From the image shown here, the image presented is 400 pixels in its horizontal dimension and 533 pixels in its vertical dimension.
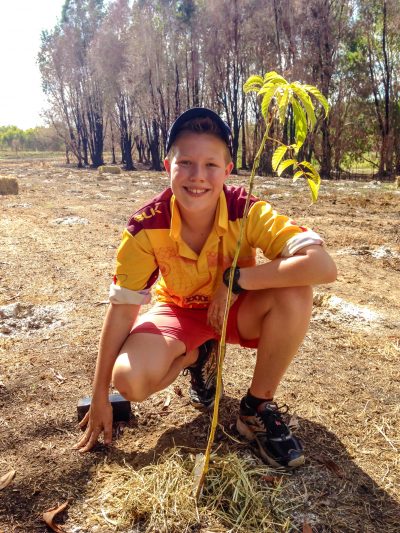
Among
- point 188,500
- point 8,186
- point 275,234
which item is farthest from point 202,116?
point 8,186

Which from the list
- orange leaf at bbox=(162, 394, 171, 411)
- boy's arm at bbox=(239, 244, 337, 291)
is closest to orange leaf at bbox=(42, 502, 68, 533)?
orange leaf at bbox=(162, 394, 171, 411)

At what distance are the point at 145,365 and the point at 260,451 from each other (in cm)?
56

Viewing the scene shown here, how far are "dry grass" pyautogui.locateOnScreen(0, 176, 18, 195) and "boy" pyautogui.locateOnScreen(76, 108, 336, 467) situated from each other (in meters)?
9.54

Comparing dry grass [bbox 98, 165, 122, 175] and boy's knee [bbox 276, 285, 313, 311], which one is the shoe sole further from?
dry grass [bbox 98, 165, 122, 175]

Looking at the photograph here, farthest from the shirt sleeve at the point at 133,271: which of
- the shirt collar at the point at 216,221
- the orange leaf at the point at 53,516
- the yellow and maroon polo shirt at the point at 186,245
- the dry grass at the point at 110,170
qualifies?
the dry grass at the point at 110,170

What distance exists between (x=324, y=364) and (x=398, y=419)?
54 cm

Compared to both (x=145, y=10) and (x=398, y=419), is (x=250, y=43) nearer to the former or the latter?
(x=145, y=10)

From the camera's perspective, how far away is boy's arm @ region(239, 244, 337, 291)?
5.79ft

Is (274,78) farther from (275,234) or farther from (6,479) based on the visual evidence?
(6,479)

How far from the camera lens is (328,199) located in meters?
9.23

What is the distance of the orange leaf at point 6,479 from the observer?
5.65 ft

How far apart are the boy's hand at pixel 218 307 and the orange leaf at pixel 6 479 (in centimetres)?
93

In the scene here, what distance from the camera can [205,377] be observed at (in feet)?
7.19

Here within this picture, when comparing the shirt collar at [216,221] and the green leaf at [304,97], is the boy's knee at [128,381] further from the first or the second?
the green leaf at [304,97]
